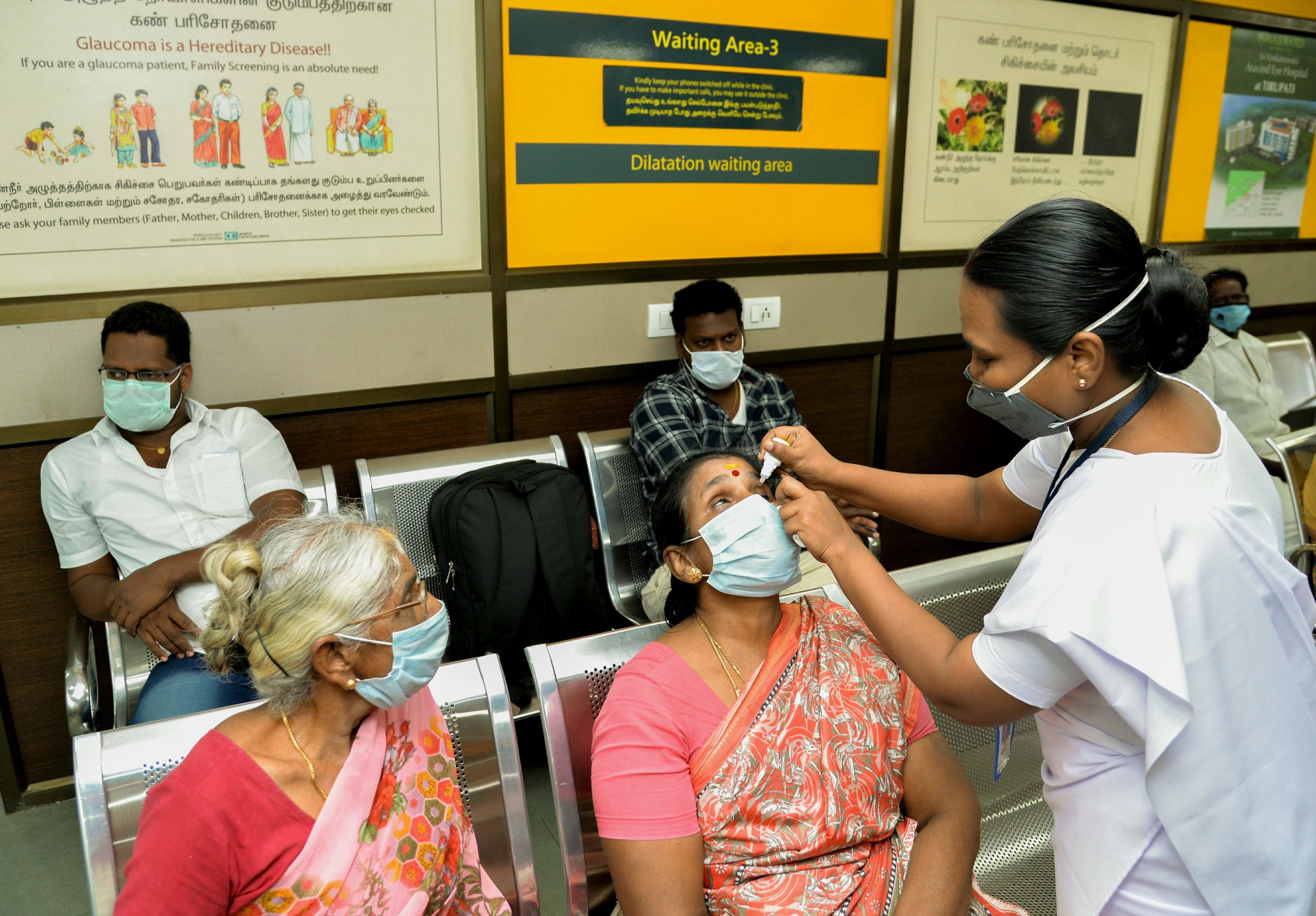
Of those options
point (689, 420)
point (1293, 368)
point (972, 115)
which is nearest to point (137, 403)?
point (689, 420)

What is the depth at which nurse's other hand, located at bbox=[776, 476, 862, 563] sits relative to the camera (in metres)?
1.46

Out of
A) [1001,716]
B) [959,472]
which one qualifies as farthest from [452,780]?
[959,472]

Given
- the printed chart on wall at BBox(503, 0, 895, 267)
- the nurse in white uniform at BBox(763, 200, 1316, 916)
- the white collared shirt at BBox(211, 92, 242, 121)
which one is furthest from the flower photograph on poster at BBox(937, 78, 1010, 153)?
the nurse in white uniform at BBox(763, 200, 1316, 916)

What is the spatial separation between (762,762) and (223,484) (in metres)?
1.78

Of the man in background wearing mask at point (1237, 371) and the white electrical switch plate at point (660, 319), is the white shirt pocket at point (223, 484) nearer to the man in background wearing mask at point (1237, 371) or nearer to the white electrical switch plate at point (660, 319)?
the white electrical switch plate at point (660, 319)

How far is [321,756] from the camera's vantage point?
4.53ft

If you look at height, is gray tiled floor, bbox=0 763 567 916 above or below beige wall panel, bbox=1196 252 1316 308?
below

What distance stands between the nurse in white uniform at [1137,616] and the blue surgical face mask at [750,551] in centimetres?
26

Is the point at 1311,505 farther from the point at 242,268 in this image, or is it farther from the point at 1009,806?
the point at 242,268

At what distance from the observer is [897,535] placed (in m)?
4.25

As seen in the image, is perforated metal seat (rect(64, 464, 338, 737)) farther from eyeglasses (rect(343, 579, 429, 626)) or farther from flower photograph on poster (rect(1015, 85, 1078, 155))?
flower photograph on poster (rect(1015, 85, 1078, 155))

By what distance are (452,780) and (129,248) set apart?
1.94 meters

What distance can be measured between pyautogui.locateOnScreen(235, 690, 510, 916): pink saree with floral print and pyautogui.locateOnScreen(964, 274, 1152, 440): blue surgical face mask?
3.30 feet

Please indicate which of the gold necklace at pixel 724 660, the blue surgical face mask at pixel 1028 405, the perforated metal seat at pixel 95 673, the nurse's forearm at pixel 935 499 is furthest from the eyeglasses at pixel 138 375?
the blue surgical face mask at pixel 1028 405
